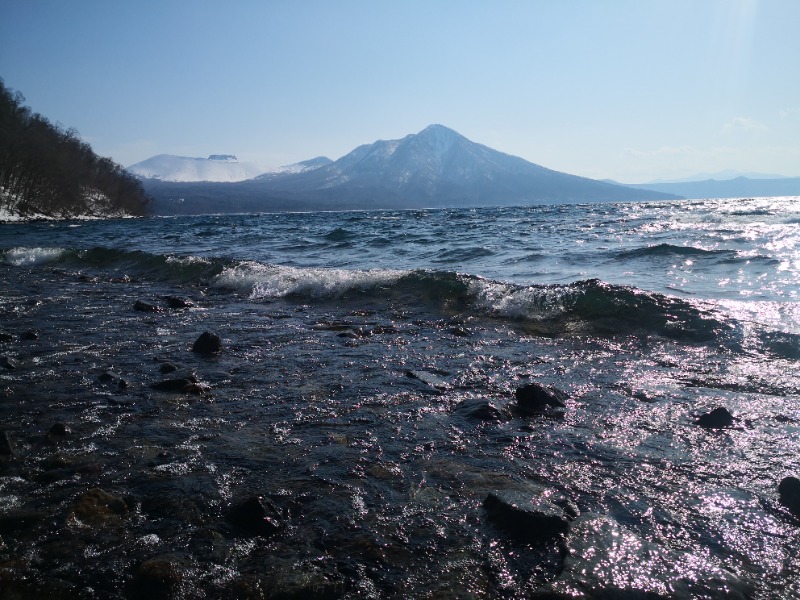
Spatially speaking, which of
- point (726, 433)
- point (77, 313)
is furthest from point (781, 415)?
point (77, 313)

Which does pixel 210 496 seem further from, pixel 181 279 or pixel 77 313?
pixel 181 279

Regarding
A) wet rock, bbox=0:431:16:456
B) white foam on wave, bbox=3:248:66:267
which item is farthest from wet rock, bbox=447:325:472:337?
white foam on wave, bbox=3:248:66:267

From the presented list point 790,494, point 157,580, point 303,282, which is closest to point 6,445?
point 157,580

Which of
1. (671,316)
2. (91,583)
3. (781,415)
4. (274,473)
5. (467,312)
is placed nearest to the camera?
(91,583)

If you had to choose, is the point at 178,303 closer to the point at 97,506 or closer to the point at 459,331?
the point at 459,331

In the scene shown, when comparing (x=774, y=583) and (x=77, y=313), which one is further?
(x=77, y=313)

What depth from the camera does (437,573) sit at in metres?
2.74

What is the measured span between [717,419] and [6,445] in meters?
6.02

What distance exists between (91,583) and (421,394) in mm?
3432

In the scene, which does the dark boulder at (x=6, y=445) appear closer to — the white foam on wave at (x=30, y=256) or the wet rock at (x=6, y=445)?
the wet rock at (x=6, y=445)

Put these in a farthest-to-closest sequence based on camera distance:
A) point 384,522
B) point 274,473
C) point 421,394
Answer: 1. point 421,394
2. point 274,473
3. point 384,522

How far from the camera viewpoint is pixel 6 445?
405 centimetres

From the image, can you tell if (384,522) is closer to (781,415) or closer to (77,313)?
(781,415)

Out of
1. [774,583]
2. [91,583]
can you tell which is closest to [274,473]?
[91,583]
